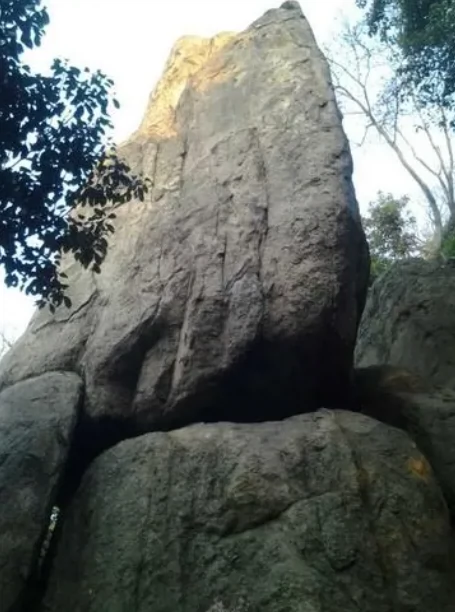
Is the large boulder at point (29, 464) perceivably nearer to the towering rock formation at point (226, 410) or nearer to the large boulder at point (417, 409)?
the towering rock formation at point (226, 410)

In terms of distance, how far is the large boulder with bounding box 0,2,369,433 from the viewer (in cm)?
775

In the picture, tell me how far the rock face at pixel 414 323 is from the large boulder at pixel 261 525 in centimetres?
295

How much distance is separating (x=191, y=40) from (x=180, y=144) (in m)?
2.74

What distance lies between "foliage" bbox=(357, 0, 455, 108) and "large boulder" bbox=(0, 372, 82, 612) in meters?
10.4

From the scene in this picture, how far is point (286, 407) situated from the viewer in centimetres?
796

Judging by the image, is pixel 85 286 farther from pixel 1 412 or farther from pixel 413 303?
pixel 413 303

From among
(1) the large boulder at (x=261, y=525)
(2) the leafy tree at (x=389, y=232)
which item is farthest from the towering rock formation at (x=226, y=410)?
(2) the leafy tree at (x=389, y=232)

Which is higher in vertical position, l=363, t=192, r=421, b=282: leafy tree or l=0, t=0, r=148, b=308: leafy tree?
l=363, t=192, r=421, b=282: leafy tree

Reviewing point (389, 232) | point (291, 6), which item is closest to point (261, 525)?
point (291, 6)

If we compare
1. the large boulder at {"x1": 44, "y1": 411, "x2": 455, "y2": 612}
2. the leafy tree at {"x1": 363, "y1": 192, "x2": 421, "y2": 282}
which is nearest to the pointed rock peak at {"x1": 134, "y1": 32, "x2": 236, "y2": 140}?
the large boulder at {"x1": 44, "y1": 411, "x2": 455, "y2": 612}

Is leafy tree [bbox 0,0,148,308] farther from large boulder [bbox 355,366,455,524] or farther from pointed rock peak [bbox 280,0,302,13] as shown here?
pointed rock peak [bbox 280,0,302,13]

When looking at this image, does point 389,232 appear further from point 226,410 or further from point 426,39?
point 226,410

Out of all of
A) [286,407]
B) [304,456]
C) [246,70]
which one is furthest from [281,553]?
[246,70]

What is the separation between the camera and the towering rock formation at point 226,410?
6.39 m
